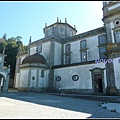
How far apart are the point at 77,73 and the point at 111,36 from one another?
7.61 metres

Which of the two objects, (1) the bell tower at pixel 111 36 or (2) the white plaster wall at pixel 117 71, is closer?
(2) the white plaster wall at pixel 117 71

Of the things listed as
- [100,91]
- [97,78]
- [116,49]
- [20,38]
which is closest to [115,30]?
[116,49]

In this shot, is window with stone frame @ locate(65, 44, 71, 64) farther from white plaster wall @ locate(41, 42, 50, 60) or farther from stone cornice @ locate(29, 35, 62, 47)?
white plaster wall @ locate(41, 42, 50, 60)

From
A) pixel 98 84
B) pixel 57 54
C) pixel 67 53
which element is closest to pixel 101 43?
pixel 67 53

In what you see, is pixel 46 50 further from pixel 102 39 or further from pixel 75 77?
pixel 102 39

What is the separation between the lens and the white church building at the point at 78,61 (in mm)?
16922

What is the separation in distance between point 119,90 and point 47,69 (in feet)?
44.8

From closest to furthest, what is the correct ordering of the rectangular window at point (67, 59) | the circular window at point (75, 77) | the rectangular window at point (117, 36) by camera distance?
1. the rectangular window at point (117, 36)
2. the circular window at point (75, 77)
3. the rectangular window at point (67, 59)

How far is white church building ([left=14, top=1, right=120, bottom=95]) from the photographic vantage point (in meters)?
16.9

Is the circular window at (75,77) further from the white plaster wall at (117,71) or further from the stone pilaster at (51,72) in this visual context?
the white plaster wall at (117,71)

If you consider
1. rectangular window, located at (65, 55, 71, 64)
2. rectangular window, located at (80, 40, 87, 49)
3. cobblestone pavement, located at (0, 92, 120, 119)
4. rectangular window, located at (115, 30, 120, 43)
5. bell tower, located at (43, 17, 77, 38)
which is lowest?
cobblestone pavement, located at (0, 92, 120, 119)

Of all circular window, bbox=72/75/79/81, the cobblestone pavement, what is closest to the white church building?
circular window, bbox=72/75/79/81

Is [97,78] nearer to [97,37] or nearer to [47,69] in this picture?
[97,37]

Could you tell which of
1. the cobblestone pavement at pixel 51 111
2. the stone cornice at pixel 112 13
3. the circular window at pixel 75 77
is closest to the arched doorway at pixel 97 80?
the circular window at pixel 75 77
